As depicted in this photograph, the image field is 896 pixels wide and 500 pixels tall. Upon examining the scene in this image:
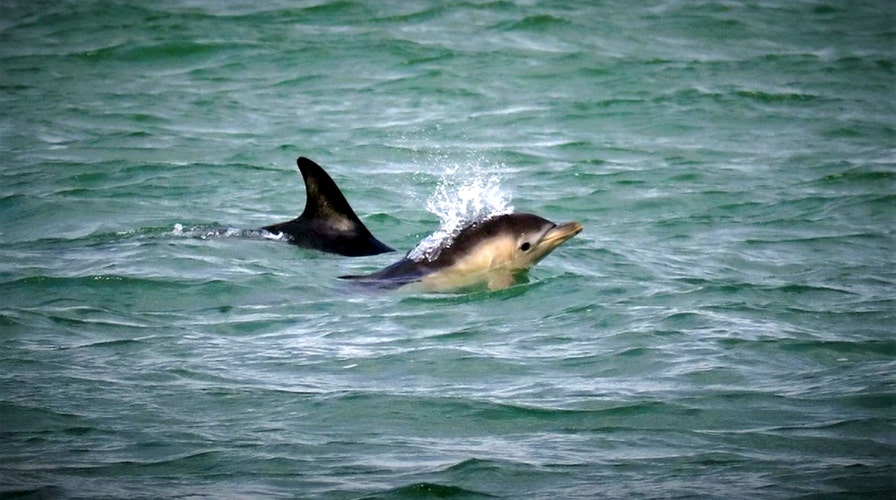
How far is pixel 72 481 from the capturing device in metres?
6.41

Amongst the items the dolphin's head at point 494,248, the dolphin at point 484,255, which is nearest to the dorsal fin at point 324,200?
the dolphin at point 484,255

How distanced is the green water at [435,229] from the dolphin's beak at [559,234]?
1.22 feet

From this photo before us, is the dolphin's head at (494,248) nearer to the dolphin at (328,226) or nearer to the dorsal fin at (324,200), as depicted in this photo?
the dolphin at (328,226)

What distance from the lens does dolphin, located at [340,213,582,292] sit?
10008 millimetres

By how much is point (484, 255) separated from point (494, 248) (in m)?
0.09

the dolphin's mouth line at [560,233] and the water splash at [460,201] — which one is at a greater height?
the dolphin's mouth line at [560,233]

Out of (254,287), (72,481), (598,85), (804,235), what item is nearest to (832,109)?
(598,85)

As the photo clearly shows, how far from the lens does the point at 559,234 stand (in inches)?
393

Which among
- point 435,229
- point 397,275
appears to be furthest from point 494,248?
point 435,229

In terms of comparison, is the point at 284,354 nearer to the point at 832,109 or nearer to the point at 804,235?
the point at 804,235

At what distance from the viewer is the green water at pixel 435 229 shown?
6.95m

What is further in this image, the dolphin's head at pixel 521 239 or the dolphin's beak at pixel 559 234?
the dolphin's head at pixel 521 239

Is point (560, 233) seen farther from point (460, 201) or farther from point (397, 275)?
point (460, 201)

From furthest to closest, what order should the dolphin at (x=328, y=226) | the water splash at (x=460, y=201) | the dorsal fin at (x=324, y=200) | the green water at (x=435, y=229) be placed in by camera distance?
the dolphin at (x=328, y=226) < the dorsal fin at (x=324, y=200) < the water splash at (x=460, y=201) < the green water at (x=435, y=229)
